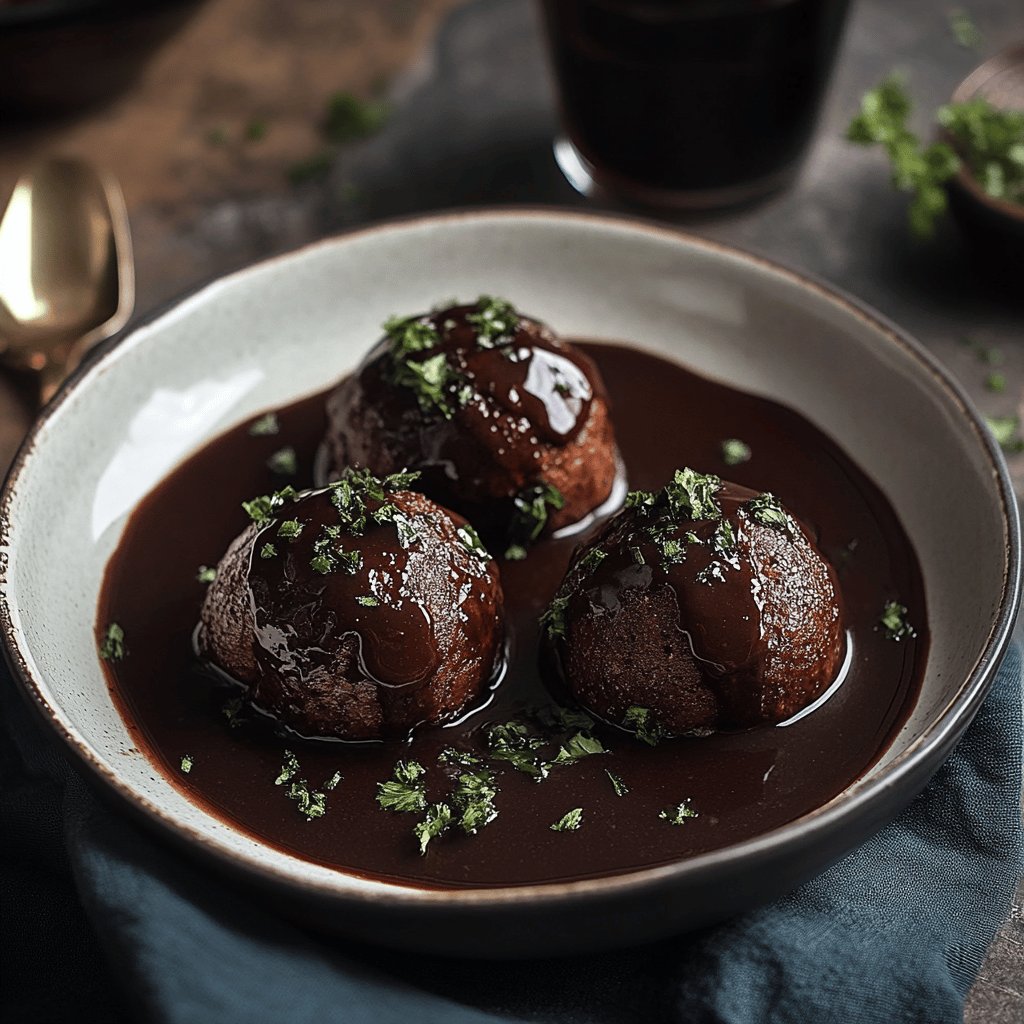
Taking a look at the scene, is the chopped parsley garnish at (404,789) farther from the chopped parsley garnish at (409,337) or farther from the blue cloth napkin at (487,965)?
the chopped parsley garnish at (409,337)

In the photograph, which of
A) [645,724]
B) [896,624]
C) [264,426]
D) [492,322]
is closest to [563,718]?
[645,724]

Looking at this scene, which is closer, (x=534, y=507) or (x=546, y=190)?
(x=534, y=507)

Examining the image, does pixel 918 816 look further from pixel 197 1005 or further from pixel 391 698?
pixel 197 1005

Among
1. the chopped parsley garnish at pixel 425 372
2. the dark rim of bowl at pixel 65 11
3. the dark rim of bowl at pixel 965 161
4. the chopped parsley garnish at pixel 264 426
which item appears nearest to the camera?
the chopped parsley garnish at pixel 425 372

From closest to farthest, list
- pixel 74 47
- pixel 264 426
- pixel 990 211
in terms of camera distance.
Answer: pixel 264 426 → pixel 990 211 → pixel 74 47

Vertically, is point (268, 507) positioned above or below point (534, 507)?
above

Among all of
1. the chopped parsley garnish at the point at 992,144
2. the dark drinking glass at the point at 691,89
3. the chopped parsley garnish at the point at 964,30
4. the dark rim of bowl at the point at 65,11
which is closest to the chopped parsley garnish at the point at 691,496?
the dark drinking glass at the point at 691,89

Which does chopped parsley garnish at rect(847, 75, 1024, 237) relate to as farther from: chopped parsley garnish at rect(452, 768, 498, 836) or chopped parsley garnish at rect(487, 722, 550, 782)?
chopped parsley garnish at rect(452, 768, 498, 836)

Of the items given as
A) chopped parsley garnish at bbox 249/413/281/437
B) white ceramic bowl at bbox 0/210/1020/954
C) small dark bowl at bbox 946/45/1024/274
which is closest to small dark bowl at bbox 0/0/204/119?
white ceramic bowl at bbox 0/210/1020/954

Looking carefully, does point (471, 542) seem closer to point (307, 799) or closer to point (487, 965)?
point (307, 799)
